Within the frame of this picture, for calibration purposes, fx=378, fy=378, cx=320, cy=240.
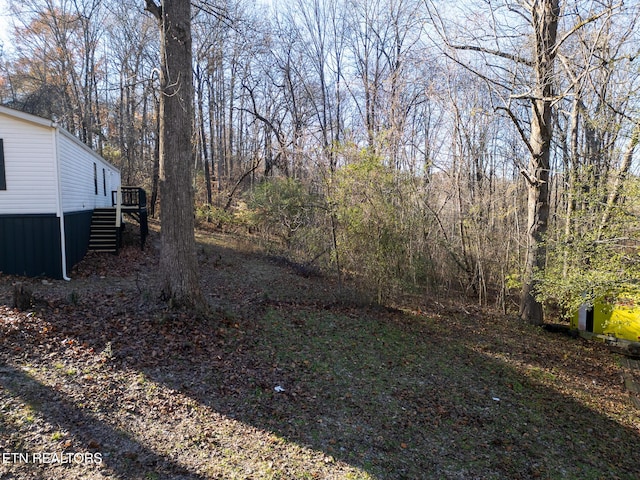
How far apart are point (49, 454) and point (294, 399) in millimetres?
2292

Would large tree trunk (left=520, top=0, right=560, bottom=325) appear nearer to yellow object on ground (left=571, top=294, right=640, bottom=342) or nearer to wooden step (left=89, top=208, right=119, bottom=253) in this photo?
yellow object on ground (left=571, top=294, right=640, bottom=342)

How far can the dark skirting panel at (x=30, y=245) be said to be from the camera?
320 inches

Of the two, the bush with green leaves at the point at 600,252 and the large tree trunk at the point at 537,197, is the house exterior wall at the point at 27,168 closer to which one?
the bush with green leaves at the point at 600,252

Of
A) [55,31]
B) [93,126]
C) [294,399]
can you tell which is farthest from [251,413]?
[55,31]

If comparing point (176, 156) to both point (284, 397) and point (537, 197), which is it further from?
point (537, 197)

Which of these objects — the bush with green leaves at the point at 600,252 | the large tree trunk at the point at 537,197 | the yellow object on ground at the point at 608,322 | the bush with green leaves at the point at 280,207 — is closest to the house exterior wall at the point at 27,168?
the bush with green leaves at the point at 280,207

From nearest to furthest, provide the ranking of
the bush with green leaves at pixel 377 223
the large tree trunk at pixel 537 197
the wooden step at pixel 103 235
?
the bush with green leaves at pixel 377 223 → the large tree trunk at pixel 537 197 → the wooden step at pixel 103 235

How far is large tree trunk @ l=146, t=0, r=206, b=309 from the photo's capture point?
569cm

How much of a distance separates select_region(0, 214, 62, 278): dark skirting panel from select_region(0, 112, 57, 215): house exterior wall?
20cm

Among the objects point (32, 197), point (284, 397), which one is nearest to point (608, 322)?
point (284, 397)

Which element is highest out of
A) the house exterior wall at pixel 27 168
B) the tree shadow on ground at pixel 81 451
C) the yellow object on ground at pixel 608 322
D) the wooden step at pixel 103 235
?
the house exterior wall at pixel 27 168

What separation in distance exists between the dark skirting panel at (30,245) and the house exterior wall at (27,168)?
7.8 inches

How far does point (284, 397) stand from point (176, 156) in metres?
3.85

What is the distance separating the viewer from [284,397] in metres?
4.34
